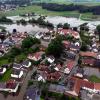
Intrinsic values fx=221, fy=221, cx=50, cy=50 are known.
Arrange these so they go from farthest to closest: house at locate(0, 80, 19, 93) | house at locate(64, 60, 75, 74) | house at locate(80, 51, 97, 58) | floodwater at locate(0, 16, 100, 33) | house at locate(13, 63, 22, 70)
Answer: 1. floodwater at locate(0, 16, 100, 33)
2. house at locate(80, 51, 97, 58)
3. house at locate(13, 63, 22, 70)
4. house at locate(64, 60, 75, 74)
5. house at locate(0, 80, 19, 93)

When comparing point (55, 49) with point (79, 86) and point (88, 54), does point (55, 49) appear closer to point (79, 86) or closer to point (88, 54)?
point (88, 54)

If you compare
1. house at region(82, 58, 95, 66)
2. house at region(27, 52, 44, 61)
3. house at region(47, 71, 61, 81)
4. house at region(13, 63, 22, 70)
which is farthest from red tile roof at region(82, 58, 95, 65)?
house at region(13, 63, 22, 70)

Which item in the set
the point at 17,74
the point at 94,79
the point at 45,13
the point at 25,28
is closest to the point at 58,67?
the point at 94,79

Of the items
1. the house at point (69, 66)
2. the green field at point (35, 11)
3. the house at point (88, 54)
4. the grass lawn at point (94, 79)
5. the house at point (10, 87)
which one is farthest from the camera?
the green field at point (35, 11)

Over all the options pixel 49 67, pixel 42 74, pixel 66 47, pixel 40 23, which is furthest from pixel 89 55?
pixel 40 23

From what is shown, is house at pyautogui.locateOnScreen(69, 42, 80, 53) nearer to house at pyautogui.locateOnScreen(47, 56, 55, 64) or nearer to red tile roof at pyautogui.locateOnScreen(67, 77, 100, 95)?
house at pyautogui.locateOnScreen(47, 56, 55, 64)

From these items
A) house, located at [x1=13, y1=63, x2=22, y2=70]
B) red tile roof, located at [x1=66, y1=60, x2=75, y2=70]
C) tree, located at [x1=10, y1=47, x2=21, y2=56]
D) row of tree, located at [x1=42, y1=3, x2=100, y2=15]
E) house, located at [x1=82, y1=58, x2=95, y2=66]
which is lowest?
house, located at [x1=82, y1=58, x2=95, y2=66]

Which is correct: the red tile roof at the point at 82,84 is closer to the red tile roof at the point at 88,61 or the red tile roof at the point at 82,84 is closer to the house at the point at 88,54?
the red tile roof at the point at 88,61

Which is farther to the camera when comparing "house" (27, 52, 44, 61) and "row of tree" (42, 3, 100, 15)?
"row of tree" (42, 3, 100, 15)

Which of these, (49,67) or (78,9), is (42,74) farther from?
(78,9)

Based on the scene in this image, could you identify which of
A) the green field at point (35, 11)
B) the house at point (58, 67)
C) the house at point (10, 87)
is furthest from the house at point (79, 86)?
the green field at point (35, 11)
